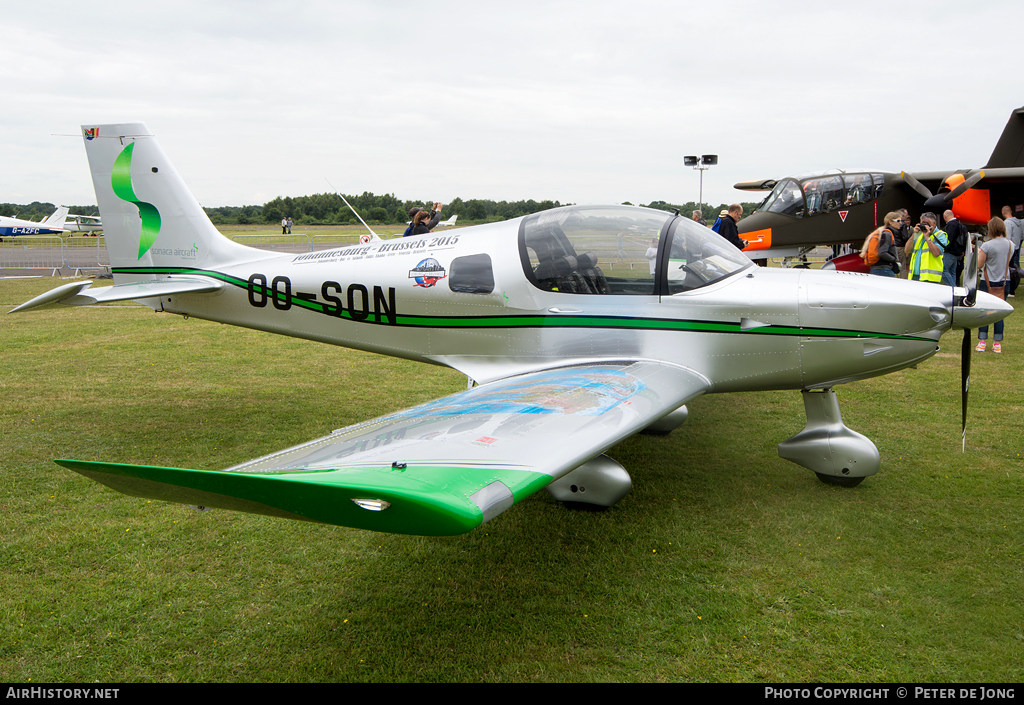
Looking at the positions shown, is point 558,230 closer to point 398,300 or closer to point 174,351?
point 398,300

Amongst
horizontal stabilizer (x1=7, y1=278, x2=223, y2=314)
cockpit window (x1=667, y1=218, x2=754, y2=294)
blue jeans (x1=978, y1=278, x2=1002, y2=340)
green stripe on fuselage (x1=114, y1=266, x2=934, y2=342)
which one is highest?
cockpit window (x1=667, y1=218, x2=754, y2=294)

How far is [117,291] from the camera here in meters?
6.09

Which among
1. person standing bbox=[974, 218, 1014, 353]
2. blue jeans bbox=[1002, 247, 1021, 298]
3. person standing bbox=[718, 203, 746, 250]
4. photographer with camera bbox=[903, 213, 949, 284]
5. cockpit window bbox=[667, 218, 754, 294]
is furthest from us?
person standing bbox=[718, 203, 746, 250]

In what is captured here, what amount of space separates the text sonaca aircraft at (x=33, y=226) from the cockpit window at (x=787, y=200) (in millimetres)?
51852

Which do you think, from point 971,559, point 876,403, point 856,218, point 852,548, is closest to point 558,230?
point 852,548

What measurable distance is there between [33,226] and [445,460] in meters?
59.9

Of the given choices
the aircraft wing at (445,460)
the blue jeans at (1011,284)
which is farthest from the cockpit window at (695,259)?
Answer: the blue jeans at (1011,284)

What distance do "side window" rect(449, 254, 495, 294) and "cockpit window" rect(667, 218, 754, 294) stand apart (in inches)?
55.3

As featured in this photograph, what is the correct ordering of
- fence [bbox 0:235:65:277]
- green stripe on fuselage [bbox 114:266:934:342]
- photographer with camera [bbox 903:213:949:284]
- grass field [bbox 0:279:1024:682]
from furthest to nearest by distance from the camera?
1. fence [bbox 0:235:65:277]
2. photographer with camera [bbox 903:213:949:284]
3. green stripe on fuselage [bbox 114:266:934:342]
4. grass field [bbox 0:279:1024:682]

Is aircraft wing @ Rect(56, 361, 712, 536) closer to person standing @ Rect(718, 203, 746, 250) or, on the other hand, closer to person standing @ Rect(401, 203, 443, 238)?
person standing @ Rect(401, 203, 443, 238)

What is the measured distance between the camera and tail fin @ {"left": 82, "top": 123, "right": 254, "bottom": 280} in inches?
251

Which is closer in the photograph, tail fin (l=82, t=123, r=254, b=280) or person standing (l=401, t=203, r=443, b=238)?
tail fin (l=82, t=123, r=254, b=280)

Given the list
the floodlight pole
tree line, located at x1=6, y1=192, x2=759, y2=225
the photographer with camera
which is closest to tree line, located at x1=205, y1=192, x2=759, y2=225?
tree line, located at x1=6, y1=192, x2=759, y2=225

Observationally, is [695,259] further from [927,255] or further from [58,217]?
[58,217]
